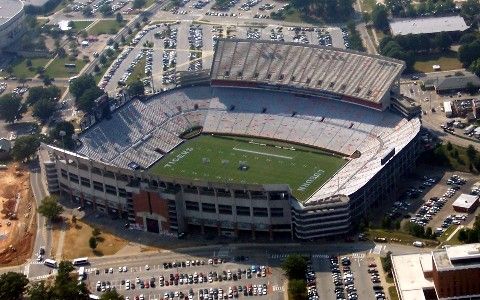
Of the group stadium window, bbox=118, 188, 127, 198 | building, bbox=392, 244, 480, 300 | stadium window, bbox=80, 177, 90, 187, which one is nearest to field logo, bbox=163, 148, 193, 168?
stadium window, bbox=80, 177, 90, 187

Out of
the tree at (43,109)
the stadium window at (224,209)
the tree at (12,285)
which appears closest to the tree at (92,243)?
the tree at (12,285)

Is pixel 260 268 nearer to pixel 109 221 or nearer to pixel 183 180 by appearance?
pixel 183 180

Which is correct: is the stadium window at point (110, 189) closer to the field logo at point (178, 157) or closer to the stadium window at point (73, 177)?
the stadium window at point (73, 177)

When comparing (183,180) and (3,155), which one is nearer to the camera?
(183,180)

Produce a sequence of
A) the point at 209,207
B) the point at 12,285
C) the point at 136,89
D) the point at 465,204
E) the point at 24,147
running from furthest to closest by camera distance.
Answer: the point at 136,89 < the point at 24,147 < the point at 465,204 < the point at 209,207 < the point at 12,285

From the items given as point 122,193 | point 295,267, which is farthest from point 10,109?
point 295,267

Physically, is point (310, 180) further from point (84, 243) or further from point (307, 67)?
point (84, 243)

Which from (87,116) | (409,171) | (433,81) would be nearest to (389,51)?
(433,81)
